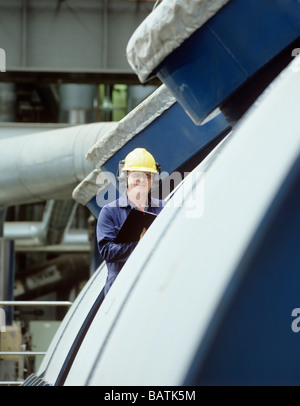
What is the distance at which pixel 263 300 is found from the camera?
1018mm

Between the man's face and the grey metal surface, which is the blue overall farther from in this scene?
the grey metal surface


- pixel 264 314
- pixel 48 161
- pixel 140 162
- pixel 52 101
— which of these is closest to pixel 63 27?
pixel 52 101

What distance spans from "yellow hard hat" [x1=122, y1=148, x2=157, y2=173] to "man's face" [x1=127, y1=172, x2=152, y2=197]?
2cm

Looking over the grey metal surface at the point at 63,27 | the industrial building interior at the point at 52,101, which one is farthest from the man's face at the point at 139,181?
the grey metal surface at the point at 63,27

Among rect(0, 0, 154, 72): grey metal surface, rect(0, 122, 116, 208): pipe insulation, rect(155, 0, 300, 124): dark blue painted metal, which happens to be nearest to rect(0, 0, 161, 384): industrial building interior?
rect(0, 0, 154, 72): grey metal surface

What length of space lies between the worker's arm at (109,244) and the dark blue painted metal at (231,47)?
1.87m

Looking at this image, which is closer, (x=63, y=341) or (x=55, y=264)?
(x=63, y=341)

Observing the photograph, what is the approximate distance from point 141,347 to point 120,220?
2.49m

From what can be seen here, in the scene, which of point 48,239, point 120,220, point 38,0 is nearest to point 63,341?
point 120,220

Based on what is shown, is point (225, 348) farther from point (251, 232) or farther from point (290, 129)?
point (290, 129)

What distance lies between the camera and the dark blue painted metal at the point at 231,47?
118 centimetres

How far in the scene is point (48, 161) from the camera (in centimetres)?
889

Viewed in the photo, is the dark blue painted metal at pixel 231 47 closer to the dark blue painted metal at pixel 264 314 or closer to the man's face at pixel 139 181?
the dark blue painted metal at pixel 264 314
